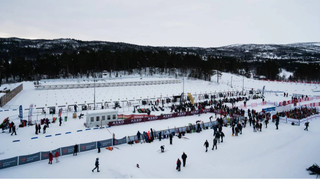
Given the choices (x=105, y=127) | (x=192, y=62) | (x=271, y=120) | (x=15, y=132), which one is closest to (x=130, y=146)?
(x=105, y=127)

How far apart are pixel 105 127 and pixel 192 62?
214 ft

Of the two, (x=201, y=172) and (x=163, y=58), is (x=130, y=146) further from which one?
(x=163, y=58)

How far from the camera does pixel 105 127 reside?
23422mm

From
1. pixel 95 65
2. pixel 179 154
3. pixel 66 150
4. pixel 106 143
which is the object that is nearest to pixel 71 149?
pixel 66 150

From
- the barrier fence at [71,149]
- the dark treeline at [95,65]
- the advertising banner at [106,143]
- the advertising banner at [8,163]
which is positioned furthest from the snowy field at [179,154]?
the dark treeline at [95,65]

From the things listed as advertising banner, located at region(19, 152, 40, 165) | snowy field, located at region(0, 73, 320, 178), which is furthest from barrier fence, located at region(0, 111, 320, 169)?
snowy field, located at region(0, 73, 320, 178)

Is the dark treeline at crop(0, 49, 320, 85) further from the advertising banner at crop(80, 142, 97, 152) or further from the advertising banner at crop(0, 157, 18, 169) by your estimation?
the advertising banner at crop(0, 157, 18, 169)

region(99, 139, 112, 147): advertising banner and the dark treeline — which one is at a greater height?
the dark treeline

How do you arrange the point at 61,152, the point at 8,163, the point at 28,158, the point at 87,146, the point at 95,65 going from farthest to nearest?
the point at 95,65
the point at 87,146
the point at 61,152
the point at 28,158
the point at 8,163

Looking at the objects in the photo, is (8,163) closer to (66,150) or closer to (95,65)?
(66,150)

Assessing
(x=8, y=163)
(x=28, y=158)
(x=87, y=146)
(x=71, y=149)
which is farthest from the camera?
(x=87, y=146)

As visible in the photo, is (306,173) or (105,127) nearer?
(306,173)

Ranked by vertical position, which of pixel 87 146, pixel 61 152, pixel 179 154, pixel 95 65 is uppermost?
pixel 95 65

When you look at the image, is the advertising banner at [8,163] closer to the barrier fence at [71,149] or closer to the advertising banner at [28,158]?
the barrier fence at [71,149]
